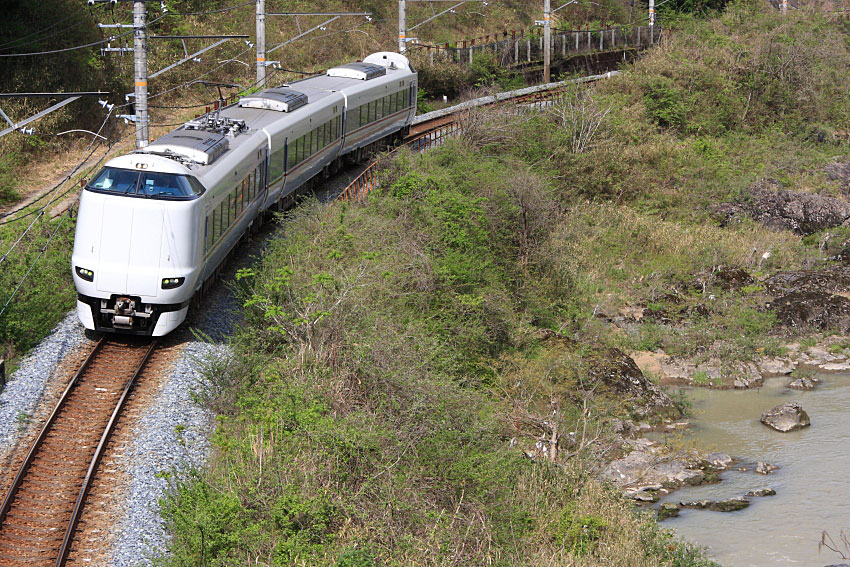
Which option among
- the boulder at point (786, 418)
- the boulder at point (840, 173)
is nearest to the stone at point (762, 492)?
the boulder at point (786, 418)

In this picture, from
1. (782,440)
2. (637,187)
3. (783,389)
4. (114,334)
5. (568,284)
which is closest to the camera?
(114,334)

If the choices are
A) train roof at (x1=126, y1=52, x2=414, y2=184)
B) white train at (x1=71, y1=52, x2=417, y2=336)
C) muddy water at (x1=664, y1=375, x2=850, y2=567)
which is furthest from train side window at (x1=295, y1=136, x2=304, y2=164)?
muddy water at (x1=664, y1=375, x2=850, y2=567)

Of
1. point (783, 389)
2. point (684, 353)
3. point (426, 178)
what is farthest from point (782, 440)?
point (426, 178)

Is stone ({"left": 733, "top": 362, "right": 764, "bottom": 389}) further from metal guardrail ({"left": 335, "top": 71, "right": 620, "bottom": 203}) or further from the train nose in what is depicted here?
the train nose

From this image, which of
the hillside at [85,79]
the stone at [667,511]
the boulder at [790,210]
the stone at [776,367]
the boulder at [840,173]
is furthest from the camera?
the boulder at [840,173]

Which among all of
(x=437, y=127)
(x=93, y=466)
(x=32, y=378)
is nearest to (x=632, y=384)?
(x=437, y=127)

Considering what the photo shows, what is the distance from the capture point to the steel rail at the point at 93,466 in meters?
12.5

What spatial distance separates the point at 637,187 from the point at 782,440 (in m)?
19.0

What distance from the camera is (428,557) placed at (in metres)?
13.0

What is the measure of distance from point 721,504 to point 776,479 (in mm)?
2067

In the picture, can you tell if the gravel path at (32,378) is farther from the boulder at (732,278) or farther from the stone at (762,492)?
the boulder at (732,278)

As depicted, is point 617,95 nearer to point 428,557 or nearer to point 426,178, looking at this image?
point 426,178

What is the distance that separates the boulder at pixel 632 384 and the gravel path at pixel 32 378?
14066mm

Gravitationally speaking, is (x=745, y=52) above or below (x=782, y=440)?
above
